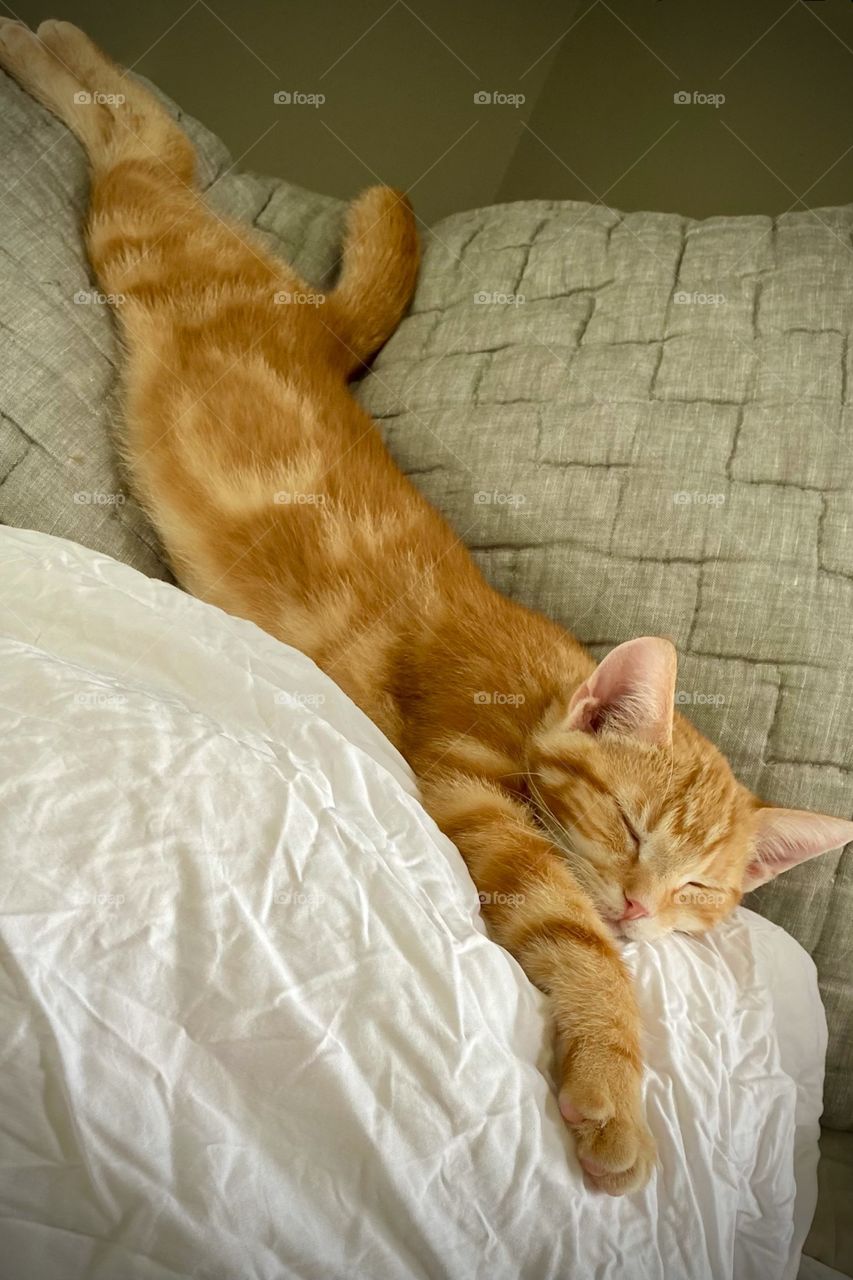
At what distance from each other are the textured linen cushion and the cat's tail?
0.17ft

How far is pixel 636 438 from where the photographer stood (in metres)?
1.44

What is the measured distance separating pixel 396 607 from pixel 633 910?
0.54 metres

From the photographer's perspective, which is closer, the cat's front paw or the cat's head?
the cat's front paw

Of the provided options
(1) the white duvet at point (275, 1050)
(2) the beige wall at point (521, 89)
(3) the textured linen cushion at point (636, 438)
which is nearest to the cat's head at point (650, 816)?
(3) the textured linen cushion at point (636, 438)

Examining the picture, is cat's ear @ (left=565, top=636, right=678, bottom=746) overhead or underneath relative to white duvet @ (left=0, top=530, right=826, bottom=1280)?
overhead

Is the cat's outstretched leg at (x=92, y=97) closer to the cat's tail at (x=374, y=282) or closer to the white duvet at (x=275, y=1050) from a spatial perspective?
the cat's tail at (x=374, y=282)

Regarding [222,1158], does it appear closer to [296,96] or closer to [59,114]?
[59,114]

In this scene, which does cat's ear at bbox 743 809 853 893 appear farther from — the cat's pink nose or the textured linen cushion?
the cat's pink nose

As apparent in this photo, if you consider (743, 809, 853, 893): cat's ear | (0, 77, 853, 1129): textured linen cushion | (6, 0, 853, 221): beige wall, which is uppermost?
(6, 0, 853, 221): beige wall

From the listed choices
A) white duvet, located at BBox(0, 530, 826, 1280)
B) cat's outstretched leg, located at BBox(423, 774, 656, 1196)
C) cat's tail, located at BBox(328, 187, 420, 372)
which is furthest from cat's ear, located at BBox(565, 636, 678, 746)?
cat's tail, located at BBox(328, 187, 420, 372)

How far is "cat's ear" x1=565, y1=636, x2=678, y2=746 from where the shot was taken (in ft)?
3.67

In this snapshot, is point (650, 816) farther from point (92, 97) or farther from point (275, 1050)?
point (92, 97)

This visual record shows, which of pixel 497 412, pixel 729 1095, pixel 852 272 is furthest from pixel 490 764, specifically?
pixel 852 272

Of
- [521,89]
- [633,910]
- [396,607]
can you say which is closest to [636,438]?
[396,607]
